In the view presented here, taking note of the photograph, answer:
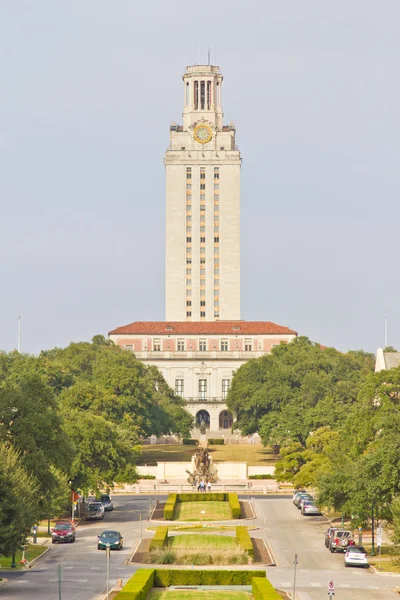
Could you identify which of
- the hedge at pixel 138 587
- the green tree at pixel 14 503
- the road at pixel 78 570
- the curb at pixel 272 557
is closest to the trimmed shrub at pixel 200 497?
the road at pixel 78 570

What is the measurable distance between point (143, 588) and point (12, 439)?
20754mm

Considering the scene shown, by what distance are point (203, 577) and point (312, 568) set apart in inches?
340

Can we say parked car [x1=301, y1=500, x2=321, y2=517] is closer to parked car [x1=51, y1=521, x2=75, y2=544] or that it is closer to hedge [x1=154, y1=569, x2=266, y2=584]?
parked car [x1=51, y1=521, x2=75, y2=544]

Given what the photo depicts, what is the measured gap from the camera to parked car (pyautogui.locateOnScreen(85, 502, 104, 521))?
95.5 meters

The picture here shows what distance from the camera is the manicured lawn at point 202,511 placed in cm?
9575

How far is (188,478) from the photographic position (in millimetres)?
129125

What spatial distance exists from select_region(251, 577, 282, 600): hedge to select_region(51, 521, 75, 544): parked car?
23.8 meters

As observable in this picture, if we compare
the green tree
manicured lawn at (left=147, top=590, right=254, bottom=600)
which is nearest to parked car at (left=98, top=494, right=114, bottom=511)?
the green tree

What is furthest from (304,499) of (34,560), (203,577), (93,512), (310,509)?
(203,577)

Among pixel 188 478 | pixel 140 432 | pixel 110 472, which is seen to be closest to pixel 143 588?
pixel 110 472

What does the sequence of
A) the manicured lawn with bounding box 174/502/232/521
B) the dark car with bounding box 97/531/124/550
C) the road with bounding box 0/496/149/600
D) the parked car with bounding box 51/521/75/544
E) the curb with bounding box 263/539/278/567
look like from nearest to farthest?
the road with bounding box 0/496/149/600 < the curb with bounding box 263/539/278/567 < the dark car with bounding box 97/531/124/550 < the parked car with bounding box 51/521/75/544 < the manicured lawn with bounding box 174/502/232/521

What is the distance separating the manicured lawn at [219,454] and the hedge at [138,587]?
93154mm

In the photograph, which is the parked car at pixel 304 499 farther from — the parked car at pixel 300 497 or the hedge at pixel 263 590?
the hedge at pixel 263 590

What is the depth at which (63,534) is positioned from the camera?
80.9 m
